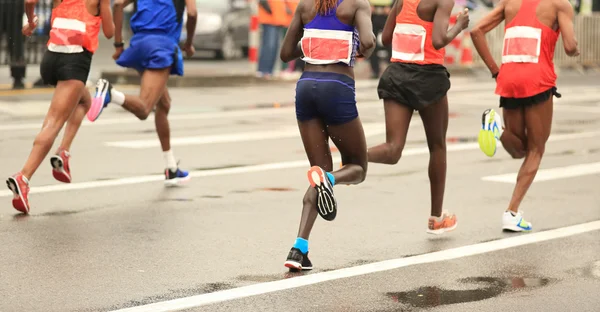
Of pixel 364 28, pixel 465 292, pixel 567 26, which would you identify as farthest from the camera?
pixel 567 26

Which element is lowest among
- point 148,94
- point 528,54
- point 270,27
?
Result: point 270,27

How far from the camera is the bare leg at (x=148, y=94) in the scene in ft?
32.5

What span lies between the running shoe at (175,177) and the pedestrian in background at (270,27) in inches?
470

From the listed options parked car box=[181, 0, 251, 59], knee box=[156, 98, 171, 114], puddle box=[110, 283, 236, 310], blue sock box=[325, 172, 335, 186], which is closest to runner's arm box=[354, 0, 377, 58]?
blue sock box=[325, 172, 335, 186]

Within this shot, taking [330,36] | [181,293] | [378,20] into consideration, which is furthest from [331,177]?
[378,20]

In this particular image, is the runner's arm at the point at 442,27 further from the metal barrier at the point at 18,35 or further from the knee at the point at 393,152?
the metal barrier at the point at 18,35

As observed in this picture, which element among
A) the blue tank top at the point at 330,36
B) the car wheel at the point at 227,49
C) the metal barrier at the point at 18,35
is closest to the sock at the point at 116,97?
the blue tank top at the point at 330,36

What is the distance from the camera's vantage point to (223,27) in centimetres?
2936

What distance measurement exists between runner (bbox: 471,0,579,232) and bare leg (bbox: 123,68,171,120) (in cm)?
286

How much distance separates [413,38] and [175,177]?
3193 mm

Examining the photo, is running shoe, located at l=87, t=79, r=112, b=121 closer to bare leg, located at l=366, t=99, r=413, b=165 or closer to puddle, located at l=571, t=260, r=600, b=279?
bare leg, located at l=366, t=99, r=413, b=165

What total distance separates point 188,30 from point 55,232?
2.66 meters

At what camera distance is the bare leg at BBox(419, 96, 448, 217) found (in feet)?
26.7

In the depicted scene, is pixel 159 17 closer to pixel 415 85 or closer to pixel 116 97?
pixel 116 97
